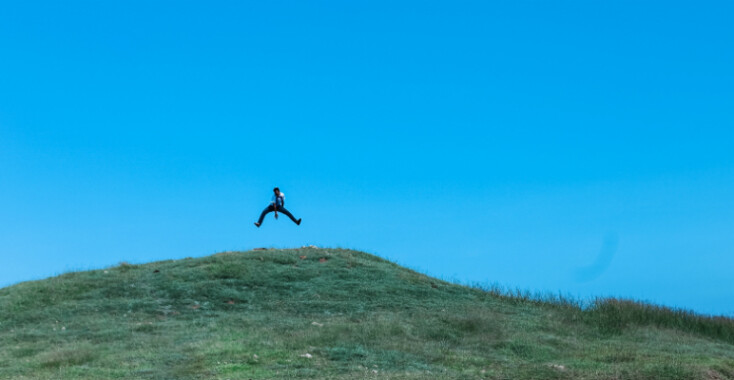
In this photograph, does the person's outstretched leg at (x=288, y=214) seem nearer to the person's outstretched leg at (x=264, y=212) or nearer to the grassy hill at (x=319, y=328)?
the person's outstretched leg at (x=264, y=212)

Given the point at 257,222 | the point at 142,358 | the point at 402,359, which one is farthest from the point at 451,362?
the point at 257,222

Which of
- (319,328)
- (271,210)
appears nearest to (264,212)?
(271,210)

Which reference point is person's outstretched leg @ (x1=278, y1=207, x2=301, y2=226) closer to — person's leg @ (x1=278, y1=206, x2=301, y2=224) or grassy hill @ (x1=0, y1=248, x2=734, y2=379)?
person's leg @ (x1=278, y1=206, x2=301, y2=224)

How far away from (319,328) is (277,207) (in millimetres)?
11986

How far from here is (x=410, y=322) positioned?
18109 mm

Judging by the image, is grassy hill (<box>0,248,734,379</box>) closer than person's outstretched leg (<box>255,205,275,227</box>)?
Yes

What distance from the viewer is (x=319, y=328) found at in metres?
16.4

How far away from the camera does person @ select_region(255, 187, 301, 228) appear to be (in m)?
27.8

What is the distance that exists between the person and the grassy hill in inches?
56.7

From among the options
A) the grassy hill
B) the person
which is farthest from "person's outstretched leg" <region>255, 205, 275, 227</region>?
the grassy hill

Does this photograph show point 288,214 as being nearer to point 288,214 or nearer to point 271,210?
point 288,214

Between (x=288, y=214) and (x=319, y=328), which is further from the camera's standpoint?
(x=288, y=214)

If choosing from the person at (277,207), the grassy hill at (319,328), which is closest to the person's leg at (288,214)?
the person at (277,207)

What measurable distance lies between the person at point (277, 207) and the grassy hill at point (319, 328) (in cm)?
144
